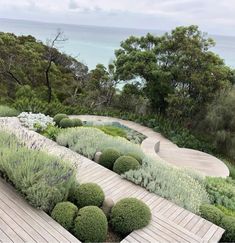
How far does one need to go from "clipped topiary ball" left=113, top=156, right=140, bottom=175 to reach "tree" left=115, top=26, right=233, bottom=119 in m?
5.68

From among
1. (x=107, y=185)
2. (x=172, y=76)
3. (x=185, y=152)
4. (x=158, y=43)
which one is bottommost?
(x=185, y=152)

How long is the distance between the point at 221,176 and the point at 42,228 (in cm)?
542

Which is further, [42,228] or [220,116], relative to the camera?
[220,116]

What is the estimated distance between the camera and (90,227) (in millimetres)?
3535

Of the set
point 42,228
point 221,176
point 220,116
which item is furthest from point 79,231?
point 220,116

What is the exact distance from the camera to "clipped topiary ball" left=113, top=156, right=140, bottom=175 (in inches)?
223

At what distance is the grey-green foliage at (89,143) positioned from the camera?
652 centimetres

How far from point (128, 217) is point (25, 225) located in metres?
1.37

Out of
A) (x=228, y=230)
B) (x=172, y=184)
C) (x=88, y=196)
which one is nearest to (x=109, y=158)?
(x=172, y=184)

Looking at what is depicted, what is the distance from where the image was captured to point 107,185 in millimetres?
5129

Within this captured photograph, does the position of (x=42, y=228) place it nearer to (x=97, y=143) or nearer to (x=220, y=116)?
(x=97, y=143)

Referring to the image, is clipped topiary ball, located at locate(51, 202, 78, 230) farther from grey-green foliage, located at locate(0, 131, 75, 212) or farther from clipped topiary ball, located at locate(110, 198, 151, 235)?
clipped topiary ball, located at locate(110, 198, 151, 235)

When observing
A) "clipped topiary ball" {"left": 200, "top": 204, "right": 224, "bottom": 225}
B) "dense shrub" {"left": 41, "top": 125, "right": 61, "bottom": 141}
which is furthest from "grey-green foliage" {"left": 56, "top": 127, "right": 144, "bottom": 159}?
"clipped topiary ball" {"left": 200, "top": 204, "right": 224, "bottom": 225}

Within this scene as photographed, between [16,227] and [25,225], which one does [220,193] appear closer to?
[25,225]
